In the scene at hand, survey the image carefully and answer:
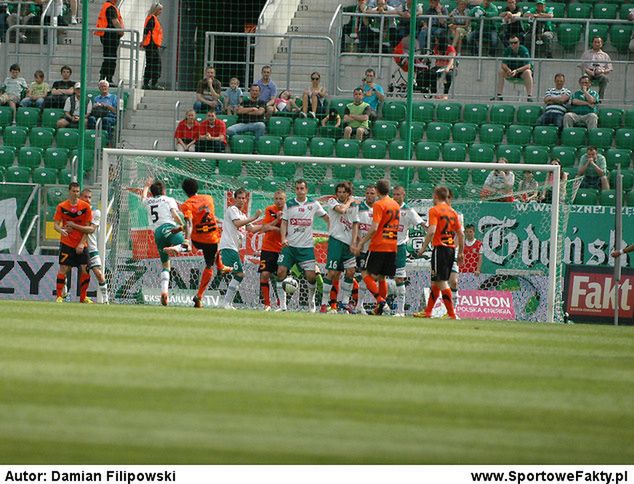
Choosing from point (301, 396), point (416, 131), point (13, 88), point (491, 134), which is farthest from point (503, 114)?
point (301, 396)

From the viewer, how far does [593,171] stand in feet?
66.1

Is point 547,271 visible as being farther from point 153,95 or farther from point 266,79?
point 153,95

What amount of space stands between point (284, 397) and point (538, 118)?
16249 millimetres

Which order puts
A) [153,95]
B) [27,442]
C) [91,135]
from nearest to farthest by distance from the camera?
1. [27,442]
2. [91,135]
3. [153,95]

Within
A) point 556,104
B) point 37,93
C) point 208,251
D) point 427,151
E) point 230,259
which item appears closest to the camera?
point 208,251

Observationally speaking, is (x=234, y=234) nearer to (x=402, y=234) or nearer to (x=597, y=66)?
(x=402, y=234)

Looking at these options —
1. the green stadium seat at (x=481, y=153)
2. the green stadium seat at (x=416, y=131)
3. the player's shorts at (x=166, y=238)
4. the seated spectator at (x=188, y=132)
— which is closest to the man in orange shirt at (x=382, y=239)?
the player's shorts at (x=166, y=238)

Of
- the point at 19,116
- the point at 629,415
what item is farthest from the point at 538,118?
the point at 629,415

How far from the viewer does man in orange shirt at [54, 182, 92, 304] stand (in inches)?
687

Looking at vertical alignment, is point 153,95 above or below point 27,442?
above

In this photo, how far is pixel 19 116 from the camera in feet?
75.1

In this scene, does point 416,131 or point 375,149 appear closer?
point 375,149

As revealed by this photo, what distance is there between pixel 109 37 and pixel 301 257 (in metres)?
8.21

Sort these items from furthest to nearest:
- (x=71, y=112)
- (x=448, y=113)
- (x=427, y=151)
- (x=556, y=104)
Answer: (x=71, y=112), (x=448, y=113), (x=556, y=104), (x=427, y=151)
